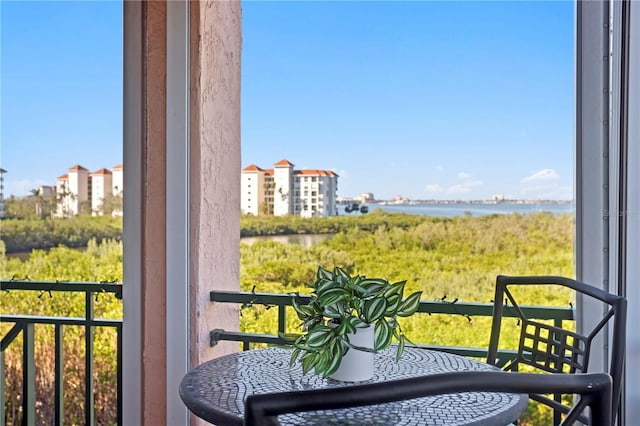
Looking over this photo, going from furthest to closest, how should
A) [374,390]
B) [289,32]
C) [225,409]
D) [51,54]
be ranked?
[289,32] < [51,54] < [225,409] < [374,390]

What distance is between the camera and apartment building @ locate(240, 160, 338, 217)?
2.80m

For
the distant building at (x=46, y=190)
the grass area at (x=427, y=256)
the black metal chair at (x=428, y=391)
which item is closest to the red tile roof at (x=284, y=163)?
the grass area at (x=427, y=256)

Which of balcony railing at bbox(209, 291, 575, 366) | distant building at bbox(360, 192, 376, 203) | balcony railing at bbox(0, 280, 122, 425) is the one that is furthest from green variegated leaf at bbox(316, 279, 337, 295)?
distant building at bbox(360, 192, 376, 203)

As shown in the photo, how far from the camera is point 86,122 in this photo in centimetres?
227

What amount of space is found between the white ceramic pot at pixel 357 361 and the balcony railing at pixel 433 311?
1.78ft

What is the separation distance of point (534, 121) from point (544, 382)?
9.06 feet

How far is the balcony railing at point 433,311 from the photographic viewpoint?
195 cm

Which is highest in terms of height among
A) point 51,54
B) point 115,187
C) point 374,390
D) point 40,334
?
point 51,54

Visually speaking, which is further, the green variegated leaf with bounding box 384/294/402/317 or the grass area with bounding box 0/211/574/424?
the grass area with bounding box 0/211/574/424

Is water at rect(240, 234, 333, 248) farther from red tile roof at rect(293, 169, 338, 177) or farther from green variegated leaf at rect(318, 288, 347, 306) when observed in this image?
green variegated leaf at rect(318, 288, 347, 306)

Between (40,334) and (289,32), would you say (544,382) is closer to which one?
(40,334)

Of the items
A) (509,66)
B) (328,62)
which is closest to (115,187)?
(328,62)

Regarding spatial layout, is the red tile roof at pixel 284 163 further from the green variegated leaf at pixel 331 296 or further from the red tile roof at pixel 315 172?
the green variegated leaf at pixel 331 296

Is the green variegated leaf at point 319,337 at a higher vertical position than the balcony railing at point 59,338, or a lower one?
higher
